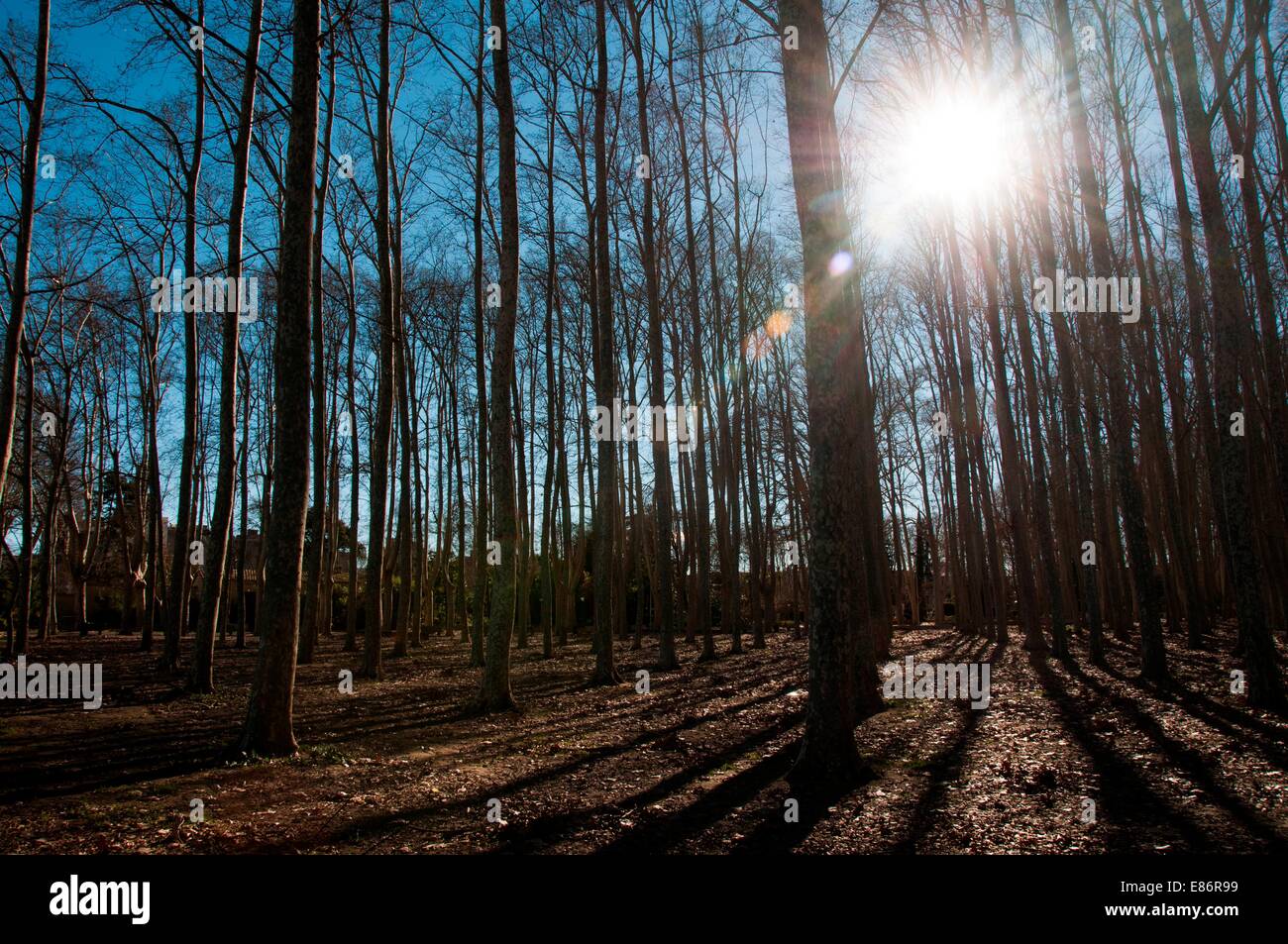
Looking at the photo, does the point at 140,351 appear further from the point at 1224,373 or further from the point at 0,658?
the point at 1224,373

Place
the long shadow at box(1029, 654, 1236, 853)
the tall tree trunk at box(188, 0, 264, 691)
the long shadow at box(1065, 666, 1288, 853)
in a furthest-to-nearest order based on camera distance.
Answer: the tall tree trunk at box(188, 0, 264, 691)
the long shadow at box(1029, 654, 1236, 853)
the long shadow at box(1065, 666, 1288, 853)

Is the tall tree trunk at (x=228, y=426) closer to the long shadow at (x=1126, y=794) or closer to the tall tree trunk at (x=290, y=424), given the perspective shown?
the tall tree trunk at (x=290, y=424)

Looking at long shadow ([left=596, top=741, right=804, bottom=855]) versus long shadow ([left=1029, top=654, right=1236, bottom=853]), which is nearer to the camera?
long shadow ([left=1029, top=654, right=1236, bottom=853])

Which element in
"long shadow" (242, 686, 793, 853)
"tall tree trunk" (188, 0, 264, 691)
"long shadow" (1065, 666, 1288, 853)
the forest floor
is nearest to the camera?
"long shadow" (1065, 666, 1288, 853)

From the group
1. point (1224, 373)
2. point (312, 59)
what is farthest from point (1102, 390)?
point (312, 59)

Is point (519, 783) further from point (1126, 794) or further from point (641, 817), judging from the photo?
point (1126, 794)

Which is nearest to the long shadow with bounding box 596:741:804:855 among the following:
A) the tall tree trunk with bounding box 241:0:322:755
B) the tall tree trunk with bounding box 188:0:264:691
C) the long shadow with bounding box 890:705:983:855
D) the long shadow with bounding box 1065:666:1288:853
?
the long shadow with bounding box 890:705:983:855

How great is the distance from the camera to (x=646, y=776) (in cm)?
582

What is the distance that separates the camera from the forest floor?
4.09m

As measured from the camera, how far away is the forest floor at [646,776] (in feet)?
13.4

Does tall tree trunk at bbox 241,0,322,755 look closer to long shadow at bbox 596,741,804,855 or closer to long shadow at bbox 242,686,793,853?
long shadow at bbox 242,686,793,853

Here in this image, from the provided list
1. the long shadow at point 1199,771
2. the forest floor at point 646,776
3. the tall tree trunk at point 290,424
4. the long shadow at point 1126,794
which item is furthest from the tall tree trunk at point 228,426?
the long shadow at point 1199,771

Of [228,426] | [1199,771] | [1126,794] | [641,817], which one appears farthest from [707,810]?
[228,426]

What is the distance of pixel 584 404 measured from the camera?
20078 mm
